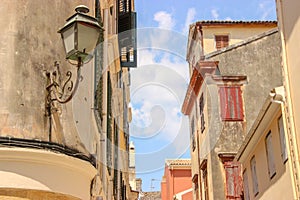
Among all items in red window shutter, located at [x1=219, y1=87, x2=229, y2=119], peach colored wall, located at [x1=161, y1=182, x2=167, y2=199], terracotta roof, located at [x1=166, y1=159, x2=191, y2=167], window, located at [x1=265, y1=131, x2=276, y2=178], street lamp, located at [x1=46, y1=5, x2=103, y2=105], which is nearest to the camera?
street lamp, located at [x1=46, y1=5, x2=103, y2=105]

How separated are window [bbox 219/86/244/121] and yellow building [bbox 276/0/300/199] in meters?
11.6

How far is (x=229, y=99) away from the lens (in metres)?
24.8

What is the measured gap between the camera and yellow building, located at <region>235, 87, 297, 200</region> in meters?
13.8

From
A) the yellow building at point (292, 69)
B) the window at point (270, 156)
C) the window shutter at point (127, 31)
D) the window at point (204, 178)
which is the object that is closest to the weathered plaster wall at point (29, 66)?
the yellow building at point (292, 69)

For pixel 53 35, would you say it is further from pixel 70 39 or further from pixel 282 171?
pixel 282 171

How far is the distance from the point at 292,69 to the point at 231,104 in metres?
12.3

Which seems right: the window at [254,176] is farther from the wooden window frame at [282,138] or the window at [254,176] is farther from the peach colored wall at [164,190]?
the peach colored wall at [164,190]

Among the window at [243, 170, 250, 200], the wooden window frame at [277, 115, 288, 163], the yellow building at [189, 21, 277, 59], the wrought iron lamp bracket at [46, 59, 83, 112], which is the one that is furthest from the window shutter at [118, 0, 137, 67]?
the wrought iron lamp bracket at [46, 59, 83, 112]

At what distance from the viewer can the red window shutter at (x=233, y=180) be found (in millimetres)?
23141

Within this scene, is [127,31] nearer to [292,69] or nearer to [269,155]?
[269,155]

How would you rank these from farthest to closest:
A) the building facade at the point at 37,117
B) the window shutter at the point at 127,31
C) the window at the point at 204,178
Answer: the window at the point at 204,178, the window shutter at the point at 127,31, the building facade at the point at 37,117

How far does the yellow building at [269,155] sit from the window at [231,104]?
4339 mm

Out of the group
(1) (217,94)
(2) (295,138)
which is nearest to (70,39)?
(2) (295,138)

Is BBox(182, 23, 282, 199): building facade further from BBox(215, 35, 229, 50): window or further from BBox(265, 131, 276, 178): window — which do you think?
BBox(265, 131, 276, 178): window
